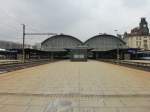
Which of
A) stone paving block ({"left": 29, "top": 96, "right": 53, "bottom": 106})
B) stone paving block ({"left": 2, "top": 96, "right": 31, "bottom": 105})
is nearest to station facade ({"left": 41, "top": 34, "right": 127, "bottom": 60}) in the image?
stone paving block ({"left": 2, "top": 96, "right": 31, "bottom": 105})

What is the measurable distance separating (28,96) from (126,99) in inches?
147

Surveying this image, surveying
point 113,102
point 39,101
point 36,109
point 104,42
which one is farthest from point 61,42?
point 36,109

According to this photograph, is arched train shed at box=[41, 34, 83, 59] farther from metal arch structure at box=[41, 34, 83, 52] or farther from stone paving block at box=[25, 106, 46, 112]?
stone paving block at box=[25, 106, 46, 112]

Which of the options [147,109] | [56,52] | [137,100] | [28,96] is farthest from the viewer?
[56,52]

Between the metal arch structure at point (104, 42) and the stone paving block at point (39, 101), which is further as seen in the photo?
the metal arch structure at point (104, 42)

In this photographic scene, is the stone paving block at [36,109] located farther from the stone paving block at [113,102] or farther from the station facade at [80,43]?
the station facade at [80,43]

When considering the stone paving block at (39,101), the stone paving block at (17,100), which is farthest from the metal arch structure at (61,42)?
the stone paving block at (39,101)

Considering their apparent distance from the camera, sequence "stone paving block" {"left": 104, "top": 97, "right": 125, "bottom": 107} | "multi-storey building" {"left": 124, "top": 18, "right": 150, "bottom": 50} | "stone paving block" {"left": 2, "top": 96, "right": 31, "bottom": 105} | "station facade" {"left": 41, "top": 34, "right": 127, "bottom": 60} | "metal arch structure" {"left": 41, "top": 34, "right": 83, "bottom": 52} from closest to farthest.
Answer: "stone paving block" {"left": 104, "top": 97, "right": 125, "bottom": 107}, "stone paving block" {"left": 2, "top": 96, "right": 31, "bottom": 105}, "station facade" {"left": 41, "top": 34, "right": 127, "bottom": 60}, "metal arch structure" {"left": 41, "top": 34, "right": 83, "bottom": 52}, "multi-storey building" {"left": 124, "top": 18, "right": 150, "bottom": 50}

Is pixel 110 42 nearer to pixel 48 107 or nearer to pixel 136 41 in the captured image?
pixel 136 41

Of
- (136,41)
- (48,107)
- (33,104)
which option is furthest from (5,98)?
(136,41)

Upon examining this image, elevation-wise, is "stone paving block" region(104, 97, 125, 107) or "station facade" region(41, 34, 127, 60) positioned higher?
"station facade" region(41, 34, 127, 60)

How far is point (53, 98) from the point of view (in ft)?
28.6

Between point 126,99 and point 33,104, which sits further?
point 126,99

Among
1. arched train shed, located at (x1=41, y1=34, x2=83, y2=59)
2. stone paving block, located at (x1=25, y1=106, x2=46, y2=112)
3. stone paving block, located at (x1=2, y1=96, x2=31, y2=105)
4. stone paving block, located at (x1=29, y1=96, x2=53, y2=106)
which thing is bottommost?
stone paving block, located at (x1=25, y1=106, x2=46, y2=112)
